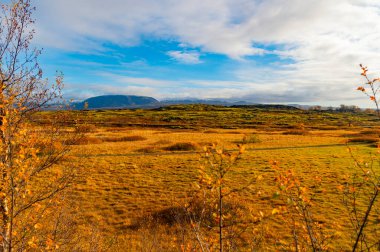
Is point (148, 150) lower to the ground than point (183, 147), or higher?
lower

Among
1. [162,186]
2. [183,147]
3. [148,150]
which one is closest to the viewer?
[162,186]

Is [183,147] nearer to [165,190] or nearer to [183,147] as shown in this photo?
[183,147]

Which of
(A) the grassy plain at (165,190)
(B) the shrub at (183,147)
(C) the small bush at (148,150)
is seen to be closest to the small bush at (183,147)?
(B) the shrub at (183,147)

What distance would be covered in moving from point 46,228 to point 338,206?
18067 mm

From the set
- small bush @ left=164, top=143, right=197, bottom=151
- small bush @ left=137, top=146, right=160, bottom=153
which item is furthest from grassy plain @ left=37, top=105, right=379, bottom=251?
small bush @ left=164, top=143, right=197, bottom=151

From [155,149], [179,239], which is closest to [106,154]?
[155,149]

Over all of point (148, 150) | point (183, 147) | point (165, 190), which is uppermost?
point (183, 147)

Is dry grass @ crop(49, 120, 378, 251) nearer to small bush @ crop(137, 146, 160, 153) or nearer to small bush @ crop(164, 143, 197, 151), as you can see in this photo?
small bush @ crop(137, 146, 160, 153)

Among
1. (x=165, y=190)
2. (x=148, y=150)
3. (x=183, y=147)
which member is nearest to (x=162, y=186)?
(x=165, y=190)

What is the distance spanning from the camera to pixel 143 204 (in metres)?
18.5

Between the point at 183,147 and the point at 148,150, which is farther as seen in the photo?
the point at 183,147

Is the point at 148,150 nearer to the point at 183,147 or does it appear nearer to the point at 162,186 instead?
the point at 183,147

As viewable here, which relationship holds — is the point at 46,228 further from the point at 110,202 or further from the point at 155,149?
the point at 155,149

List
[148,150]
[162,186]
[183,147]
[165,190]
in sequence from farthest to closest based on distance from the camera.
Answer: [183,147]
[148,150]
[162,186]
[165,190]
